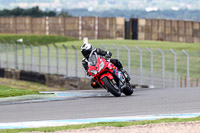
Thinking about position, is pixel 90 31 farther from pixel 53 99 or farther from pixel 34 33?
pixel 53 99

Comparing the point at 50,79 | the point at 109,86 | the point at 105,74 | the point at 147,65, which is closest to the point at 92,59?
the point at 105,74

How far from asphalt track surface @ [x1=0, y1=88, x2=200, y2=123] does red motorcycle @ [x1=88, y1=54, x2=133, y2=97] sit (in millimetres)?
293

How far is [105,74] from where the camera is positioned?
15.6m

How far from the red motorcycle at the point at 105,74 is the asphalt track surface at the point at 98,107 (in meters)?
0.29

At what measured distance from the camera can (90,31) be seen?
6631 centimetres

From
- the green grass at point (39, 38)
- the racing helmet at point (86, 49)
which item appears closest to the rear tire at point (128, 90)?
the racing helmet at point (86, 49)

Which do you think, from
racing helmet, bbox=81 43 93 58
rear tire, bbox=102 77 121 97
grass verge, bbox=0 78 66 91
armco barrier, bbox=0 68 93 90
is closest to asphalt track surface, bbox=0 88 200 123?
rear tire, bbox=102 77 121 97

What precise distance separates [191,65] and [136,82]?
276cm

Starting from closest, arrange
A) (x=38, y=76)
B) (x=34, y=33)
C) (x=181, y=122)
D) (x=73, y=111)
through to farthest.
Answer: (x=181, y=122)
(x=73, y=111)
(x=38, y=76)
(x=34, y=33)

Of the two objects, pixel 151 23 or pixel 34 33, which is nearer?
pixel 151 23

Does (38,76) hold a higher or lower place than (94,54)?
lower

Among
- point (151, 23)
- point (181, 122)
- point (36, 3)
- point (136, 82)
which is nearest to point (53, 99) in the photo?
point (181, 122)

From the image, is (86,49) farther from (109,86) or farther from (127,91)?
(127,91)

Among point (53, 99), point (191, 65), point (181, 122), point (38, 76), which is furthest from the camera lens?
point (38, 76)
